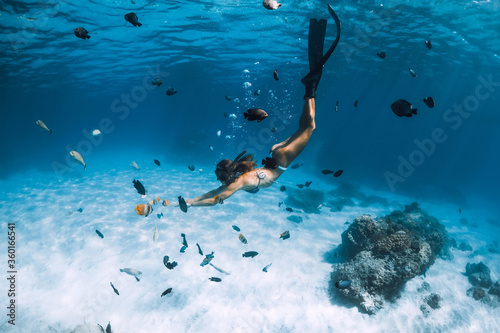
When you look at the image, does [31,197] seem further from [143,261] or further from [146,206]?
[146,206]

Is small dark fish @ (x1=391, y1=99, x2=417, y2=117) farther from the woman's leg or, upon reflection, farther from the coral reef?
the coral reef

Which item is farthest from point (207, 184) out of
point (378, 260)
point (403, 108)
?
point (403, 108)

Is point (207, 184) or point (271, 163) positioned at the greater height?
point (271, 163)

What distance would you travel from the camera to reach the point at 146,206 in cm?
479

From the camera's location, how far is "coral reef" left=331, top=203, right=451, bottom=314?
730 centimetres

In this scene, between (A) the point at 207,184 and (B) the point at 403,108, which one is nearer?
(B) the point at 403,108

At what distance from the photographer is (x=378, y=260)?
7836 millimetres

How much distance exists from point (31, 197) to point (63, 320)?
15.5m

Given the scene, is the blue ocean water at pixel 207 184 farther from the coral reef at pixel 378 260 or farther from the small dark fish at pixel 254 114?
the small dark fish at pixel 254 114

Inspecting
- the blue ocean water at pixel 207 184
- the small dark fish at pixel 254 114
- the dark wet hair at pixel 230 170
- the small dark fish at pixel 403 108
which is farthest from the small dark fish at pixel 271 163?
the blue ocean water at pixel 207 184

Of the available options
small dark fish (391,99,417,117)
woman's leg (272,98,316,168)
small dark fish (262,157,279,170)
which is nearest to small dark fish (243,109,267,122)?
woman's leg (272,98,316,168)

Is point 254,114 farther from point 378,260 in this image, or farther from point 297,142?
point 378,260

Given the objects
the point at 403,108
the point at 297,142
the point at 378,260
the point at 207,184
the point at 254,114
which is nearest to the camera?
Answer: the point at 403,108

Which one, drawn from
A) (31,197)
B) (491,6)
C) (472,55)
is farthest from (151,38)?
(472,55)
